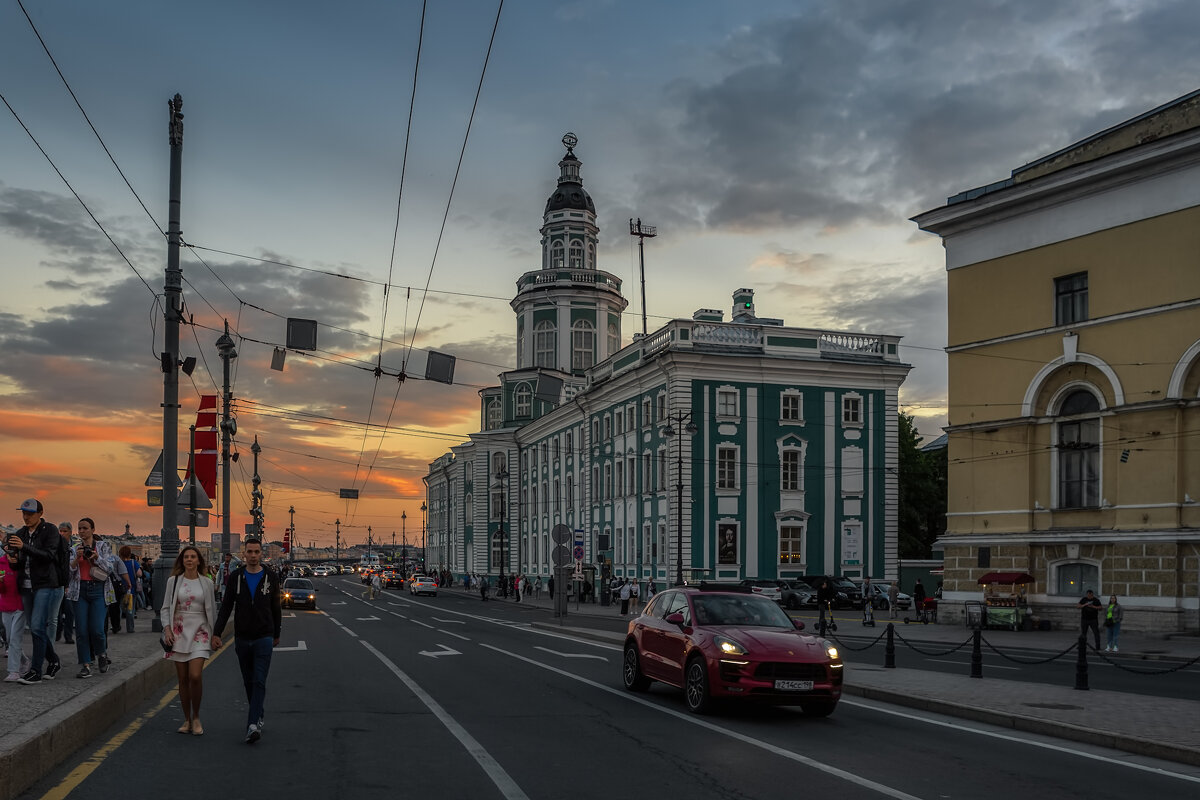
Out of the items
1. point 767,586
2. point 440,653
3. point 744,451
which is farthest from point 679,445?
point 440,653

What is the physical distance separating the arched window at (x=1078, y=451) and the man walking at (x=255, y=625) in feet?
102

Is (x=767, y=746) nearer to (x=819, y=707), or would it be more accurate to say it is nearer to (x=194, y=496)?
(x=819, y=707)

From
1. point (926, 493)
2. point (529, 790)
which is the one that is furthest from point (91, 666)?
point (926, 493)

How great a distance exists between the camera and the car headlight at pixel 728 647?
44.4ft

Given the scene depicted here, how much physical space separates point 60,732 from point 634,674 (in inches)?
331

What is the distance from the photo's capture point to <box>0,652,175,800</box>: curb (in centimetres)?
819

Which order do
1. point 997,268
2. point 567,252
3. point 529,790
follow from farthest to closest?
1. point 567,252
2. point 997,268
3. point 529,790

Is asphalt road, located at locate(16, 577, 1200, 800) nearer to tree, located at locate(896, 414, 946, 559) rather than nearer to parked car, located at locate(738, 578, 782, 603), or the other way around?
parked car, located at locate(738, 578, 782, 603)

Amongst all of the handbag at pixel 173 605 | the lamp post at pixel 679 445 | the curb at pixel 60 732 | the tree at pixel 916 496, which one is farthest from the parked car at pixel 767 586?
the handbag at pixel 173 605

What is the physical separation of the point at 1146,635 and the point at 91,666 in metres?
28.5

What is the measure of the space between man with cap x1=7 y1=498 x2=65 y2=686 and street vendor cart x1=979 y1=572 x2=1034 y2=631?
100 feet

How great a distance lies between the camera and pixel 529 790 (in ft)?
29.2

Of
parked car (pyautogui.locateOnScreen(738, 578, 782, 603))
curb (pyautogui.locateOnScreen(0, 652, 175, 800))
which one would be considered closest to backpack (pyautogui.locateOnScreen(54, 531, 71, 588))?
curb (pyautogui.locateOnScreen(0, 652, 175, 800))

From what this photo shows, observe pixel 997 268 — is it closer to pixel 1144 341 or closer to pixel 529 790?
pixel 1144 341
